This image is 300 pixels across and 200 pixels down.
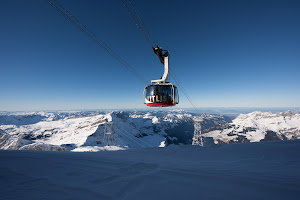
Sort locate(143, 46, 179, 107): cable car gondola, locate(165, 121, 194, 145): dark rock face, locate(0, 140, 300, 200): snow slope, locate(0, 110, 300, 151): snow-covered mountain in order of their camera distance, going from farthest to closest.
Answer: locate(165, 121, 194, 145): dark rock face, locate(0, 110, 300, 151): snow-covered mountain, locate(143, 46, 179, 107): cable car gondola, locate(0, 140, 300, 200): snow slope

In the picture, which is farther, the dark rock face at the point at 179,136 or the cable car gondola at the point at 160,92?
the dark rock face at the point at 179,136

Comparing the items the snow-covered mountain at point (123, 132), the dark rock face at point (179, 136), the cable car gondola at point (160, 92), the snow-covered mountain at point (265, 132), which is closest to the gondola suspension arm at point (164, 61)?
the cable car gondola at point (160, 92)

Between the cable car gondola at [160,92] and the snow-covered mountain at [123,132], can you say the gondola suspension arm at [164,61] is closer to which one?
the cable car gondola at [160,92]

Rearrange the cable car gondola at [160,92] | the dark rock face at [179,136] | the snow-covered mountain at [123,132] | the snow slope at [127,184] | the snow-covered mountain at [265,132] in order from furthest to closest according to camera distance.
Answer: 1. the dark rock face at [179,136]
2. the snow-covered mountain at [265,132]
3. the snow-covered mountain at [123,132]
4. the cable car gondola at [160,92]
5. the snow slope at [127,184]

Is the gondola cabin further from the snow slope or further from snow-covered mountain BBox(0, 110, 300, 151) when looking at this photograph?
snow-covered mountain BBox(0, 110, 300, 151)

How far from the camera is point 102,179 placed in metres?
2.10

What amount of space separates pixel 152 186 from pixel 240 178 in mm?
1643

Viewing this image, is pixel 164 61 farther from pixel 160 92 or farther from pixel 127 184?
→ pixel 127 184

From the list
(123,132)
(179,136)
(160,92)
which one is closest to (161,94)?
(160,92)

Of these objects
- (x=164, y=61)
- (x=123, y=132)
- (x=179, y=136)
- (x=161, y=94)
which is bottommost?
(x=179, y=136)

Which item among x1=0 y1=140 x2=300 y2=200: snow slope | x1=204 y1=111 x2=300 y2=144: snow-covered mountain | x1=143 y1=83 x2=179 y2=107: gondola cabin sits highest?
x1=143 y1=83 x2=179 y2=107: gondola cabin

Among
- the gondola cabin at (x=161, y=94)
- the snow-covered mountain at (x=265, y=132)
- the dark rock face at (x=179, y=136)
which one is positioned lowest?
the dark rock face at (x=179, y=136)

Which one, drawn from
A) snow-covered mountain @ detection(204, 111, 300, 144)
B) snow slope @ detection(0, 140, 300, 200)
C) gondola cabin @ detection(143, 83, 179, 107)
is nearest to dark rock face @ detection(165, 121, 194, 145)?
snow-covered mountain @ detection(204, 111, 300, 144)

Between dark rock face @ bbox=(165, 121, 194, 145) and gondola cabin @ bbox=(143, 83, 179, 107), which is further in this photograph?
dark rock face @ bbox=(165, 121, 194, 145)
